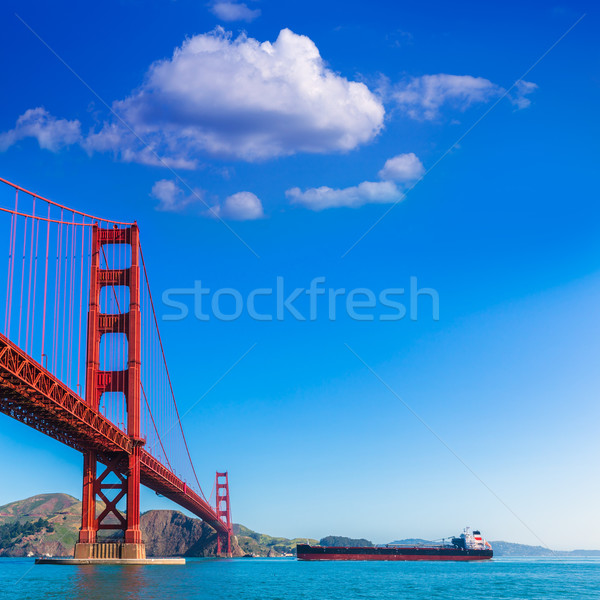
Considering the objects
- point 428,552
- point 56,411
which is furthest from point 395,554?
point 56,411

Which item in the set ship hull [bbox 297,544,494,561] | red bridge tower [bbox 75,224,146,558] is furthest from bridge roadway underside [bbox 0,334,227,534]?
ship hull [bbox 297,544,494,561]

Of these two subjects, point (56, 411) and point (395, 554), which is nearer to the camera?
point (56, 411)

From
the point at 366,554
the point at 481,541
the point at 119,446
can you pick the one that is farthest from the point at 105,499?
the point at 481,541

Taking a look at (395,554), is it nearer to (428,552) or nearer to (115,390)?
(428,552)

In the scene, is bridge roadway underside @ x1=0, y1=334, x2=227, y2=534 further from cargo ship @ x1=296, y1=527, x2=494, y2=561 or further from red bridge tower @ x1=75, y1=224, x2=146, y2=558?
cargo ship @ x1=296, y1=527, x2=494, y2=561

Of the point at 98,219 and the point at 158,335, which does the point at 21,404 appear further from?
the point at 158,335

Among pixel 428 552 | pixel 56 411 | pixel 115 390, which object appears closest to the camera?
pixel 56 411
